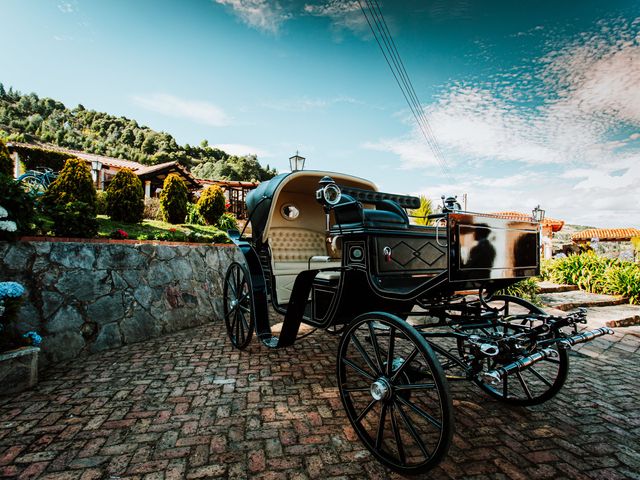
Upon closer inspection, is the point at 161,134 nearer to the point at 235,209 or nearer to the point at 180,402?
the point at 235,209

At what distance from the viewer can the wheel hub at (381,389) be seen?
206cm

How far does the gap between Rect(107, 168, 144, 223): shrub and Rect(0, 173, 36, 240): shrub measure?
462cm

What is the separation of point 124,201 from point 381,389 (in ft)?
26.9

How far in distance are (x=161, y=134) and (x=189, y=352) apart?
66202mm

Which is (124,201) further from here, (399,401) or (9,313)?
(399,401)

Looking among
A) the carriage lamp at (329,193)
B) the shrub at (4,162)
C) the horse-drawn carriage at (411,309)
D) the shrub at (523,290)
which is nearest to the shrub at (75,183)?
the shrub at (4,162)

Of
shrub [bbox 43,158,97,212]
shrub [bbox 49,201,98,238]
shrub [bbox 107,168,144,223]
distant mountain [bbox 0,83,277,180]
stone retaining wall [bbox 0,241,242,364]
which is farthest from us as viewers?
distant mountain [bbox 0,83,277,180]

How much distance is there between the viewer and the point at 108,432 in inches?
93.7

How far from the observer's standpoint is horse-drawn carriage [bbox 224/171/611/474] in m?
2.00

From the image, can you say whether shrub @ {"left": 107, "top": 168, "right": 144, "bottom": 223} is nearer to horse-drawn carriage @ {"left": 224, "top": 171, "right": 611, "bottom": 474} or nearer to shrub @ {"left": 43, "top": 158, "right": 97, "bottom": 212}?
shrub @ {"left": 43, "top": 158, "right": 97, "bottom": 212}

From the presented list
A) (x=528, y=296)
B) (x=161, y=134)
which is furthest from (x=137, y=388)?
(x=161, y=134)

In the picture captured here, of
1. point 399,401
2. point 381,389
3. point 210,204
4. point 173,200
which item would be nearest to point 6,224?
point 381,389

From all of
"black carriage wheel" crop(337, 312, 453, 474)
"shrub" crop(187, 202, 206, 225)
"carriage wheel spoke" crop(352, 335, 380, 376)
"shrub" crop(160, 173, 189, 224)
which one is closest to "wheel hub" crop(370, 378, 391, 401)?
"black carriage wheel" crop(337, 312, 453, 474)

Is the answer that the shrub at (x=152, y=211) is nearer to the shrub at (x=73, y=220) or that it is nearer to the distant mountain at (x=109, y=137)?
the shrub at (x=73, y=220)
